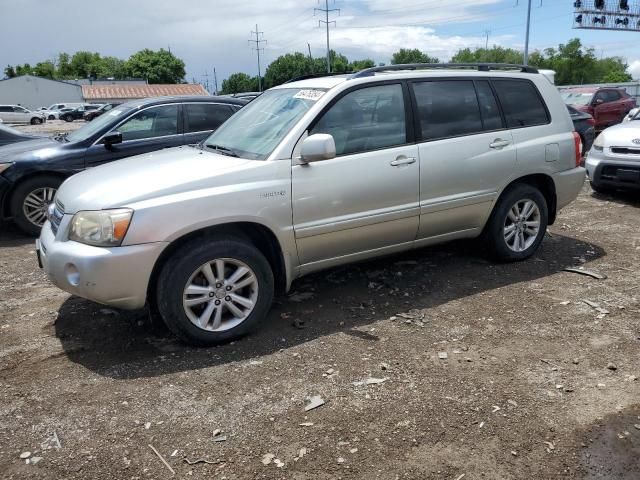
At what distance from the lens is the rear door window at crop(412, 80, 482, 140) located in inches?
183

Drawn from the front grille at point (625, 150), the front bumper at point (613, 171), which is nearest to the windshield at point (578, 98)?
the front bumper at point (613, 171)

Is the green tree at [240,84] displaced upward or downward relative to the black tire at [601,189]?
upward

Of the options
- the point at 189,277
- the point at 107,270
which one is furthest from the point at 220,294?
the point at 107,270

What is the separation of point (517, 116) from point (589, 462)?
3.42 metres

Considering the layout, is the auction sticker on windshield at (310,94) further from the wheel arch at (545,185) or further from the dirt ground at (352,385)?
the wheel arch at (545,185)

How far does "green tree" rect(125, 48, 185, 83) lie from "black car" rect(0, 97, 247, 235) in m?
103

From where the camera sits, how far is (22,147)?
7.32 meters

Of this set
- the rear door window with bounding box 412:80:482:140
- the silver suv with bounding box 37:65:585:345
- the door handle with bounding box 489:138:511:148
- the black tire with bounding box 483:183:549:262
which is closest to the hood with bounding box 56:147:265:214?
the silver suv with bounding box 37:65:585:345

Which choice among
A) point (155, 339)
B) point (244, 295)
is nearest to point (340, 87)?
point (244, 295)

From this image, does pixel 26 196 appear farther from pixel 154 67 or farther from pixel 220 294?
pixel 154 67

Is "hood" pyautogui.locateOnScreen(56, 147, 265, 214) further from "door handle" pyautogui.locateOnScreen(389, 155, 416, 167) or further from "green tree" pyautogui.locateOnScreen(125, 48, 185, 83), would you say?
"green tree" pyautogui.locateOnScreen(125, 48, 185, 83)

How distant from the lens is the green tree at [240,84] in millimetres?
106963

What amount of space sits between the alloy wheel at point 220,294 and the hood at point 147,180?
0.57m

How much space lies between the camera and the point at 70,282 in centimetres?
355
